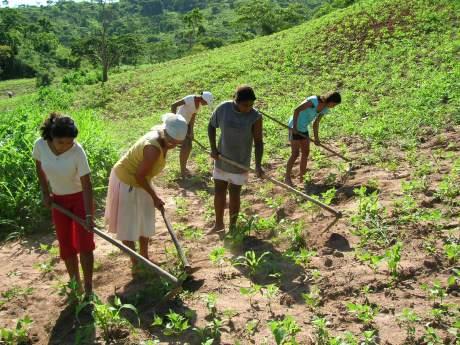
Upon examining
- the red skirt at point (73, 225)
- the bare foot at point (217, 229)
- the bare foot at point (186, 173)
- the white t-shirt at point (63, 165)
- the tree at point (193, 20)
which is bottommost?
the bare foot at point (217, 229)

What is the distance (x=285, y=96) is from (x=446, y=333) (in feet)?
31.5

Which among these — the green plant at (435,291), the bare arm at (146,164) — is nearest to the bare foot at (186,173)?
the bare arm at (146,164)

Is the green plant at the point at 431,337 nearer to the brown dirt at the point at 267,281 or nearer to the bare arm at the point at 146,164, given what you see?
the brown dirt at the point at 267,281

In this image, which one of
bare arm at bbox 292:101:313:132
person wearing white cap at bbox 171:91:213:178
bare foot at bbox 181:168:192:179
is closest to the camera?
bare arm at bbox 292:101:313:132

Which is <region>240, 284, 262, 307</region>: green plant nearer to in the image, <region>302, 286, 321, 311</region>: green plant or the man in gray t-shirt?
<region>302, 286, 321, 311</region>: green plant

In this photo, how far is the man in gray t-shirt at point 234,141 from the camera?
Answer: 14.4 feet

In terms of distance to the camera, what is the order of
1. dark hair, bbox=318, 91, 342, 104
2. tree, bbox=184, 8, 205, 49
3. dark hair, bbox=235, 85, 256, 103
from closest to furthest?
1. dark hair, bbox=235, 85, 256, 103
2. dark hair, bbox=318, 91, 342, 104
3. tree, bbox=184, 8, 205, 49

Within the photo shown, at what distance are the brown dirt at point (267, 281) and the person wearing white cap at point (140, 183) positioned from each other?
0.46 m

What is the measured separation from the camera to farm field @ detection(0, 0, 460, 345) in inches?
124

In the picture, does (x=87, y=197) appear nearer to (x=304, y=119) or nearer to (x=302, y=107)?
(x=302, y=107)

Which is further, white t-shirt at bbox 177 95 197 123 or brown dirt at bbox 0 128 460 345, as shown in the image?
white t-shirt at bbox 177 95 197 123

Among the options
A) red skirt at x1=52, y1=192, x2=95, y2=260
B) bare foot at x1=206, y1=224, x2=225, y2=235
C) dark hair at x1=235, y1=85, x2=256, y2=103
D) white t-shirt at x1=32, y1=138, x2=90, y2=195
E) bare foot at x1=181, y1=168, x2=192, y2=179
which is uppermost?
dark hair at x1=235, y1=85, x2=256, y2=103

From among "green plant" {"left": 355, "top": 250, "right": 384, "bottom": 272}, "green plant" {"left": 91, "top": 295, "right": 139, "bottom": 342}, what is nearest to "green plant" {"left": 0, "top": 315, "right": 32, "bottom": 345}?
"green plant" {"left": 91, "top": 295, "right": 139, "bottom": 342}

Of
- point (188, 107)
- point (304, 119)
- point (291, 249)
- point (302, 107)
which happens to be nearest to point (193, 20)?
point (188, 107)
